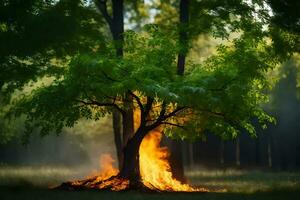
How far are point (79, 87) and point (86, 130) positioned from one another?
90.3 feet

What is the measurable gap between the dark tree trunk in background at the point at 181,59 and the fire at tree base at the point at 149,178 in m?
0.33

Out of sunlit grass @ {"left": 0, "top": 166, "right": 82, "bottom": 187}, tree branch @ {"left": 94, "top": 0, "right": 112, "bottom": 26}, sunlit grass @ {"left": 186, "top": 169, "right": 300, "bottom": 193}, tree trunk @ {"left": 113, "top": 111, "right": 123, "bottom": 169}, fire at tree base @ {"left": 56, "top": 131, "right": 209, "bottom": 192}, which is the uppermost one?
tree branch @ {"left": 94, "top": 0, "right": 112, "bottom": 26}

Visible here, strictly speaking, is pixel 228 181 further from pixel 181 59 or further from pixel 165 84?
pixel 165 84

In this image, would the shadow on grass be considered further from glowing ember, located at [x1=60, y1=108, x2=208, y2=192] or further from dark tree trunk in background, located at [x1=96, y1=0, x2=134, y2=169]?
dark tree trunk in background, located at [x1=96, y1=0, x2=134, y2=169]

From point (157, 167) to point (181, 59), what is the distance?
535 cm

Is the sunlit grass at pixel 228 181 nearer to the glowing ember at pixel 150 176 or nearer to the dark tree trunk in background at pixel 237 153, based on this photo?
the glowing ember at pixel 150 176

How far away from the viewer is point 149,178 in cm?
2541

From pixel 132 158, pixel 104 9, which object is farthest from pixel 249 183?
pixel 104 9

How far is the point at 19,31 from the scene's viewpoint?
1917 cm

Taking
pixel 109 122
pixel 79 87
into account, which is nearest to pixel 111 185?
pixel 79 87

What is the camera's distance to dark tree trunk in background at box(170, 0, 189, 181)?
2342 centimetres

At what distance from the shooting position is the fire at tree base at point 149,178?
2348 cm

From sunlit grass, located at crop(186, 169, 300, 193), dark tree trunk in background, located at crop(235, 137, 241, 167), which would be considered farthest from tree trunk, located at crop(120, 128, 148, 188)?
dark tree trunk in background, located at crop(235, 137, 241, 167)

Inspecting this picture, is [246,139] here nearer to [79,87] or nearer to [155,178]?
[155,178]
